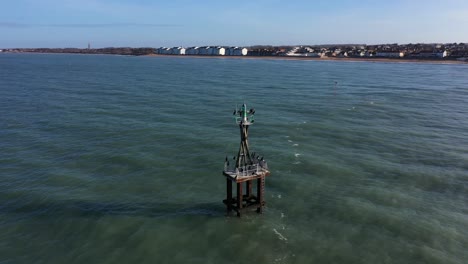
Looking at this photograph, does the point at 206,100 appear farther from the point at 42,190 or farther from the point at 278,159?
the point at 42,190

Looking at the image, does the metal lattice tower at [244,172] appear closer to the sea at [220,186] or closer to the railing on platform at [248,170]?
the railing on platform at [248,170]

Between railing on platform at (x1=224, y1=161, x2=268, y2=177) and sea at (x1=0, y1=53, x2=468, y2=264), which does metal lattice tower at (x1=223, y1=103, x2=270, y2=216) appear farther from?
sea at (x1=0, y1=53, x2=468, y2=264)

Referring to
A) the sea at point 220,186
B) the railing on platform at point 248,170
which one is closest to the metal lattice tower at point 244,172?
the railing on platform at point 248,170

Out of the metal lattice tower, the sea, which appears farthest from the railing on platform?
the sea

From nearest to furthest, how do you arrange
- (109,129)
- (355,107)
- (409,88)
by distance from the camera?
1. (109,129)
2. (355,107)
3. (409,88)

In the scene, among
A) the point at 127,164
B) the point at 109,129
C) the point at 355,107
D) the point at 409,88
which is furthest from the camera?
the point at 409,88

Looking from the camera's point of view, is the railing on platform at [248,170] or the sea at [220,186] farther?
the railing on platform at [248,170]

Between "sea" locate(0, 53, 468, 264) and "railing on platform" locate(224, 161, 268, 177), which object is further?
"railing on platform" locate(224, 161, 268, 177)

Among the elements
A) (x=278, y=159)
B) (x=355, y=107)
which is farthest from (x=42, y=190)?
(x=355, y=107)
